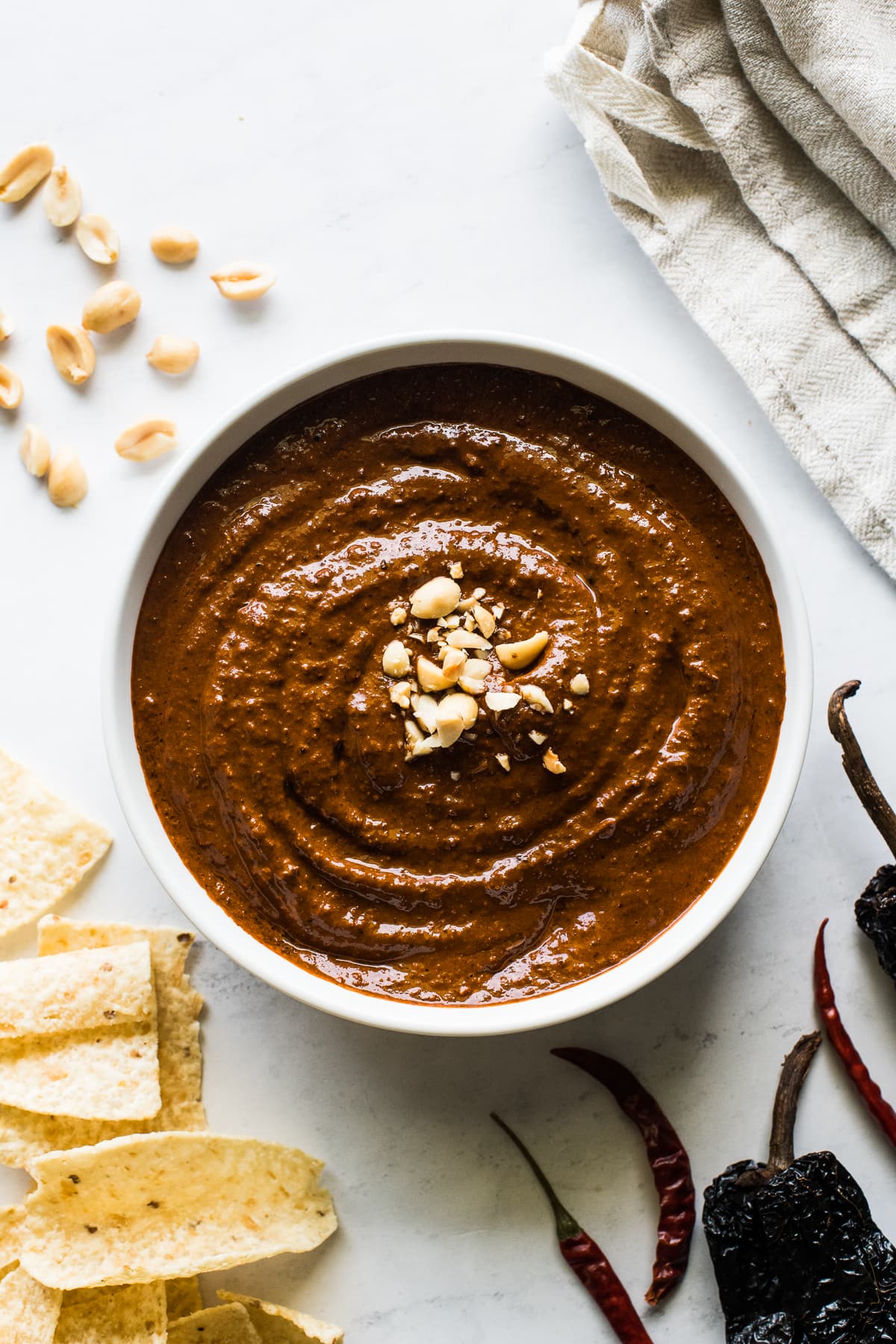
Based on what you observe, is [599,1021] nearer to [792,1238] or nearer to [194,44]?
[792,1238]

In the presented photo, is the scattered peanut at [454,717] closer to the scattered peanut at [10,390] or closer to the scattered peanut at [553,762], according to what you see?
the scattered peanut at [553,762]

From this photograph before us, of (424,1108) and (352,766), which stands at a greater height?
(352,766)

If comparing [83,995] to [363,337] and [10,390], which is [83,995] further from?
[363,337]

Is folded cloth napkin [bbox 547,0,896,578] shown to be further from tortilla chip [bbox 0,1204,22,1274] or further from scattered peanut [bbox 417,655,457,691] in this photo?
tortilla chip [bbox 0,1204,22,1274]

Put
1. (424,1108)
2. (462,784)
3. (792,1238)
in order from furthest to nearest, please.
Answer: (424,1108) < (792,1238) < (462,784)

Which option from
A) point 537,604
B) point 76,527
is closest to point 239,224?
point 76,527

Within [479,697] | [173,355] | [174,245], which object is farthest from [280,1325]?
[174,245]

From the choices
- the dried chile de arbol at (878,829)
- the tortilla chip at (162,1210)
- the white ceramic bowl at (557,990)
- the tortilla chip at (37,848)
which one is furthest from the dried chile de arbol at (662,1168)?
the tortilla chip at (37,848)
